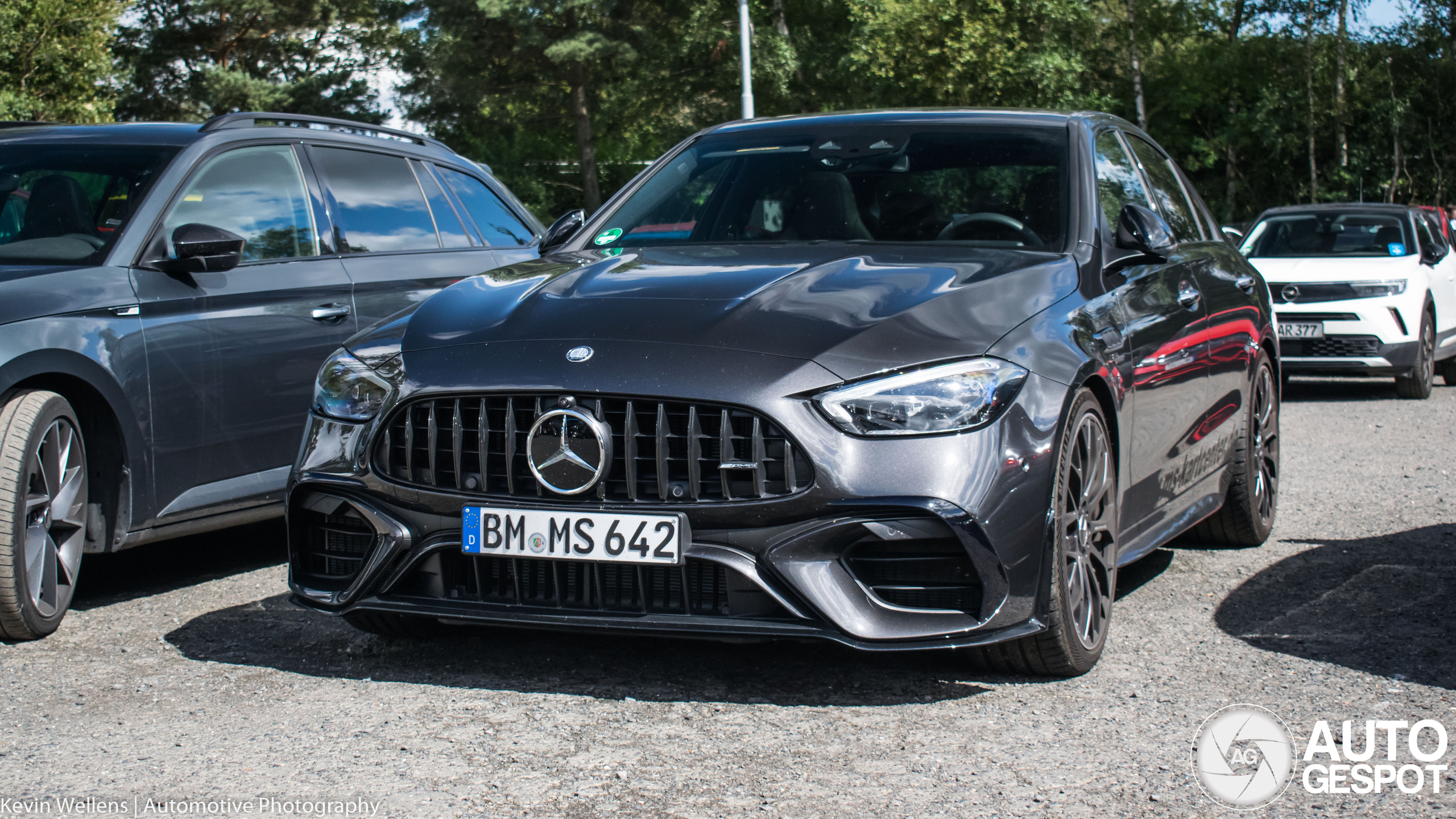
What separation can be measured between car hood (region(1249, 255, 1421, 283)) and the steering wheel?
28.4ft

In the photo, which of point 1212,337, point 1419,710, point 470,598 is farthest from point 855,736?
point 1212,337

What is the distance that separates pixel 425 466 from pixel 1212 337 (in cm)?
300

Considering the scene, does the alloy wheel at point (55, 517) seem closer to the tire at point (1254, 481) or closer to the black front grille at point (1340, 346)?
the tire at point (1254, 481)

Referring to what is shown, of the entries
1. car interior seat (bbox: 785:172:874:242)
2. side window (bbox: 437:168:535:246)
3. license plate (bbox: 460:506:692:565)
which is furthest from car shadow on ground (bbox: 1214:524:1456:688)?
side window (bbox: 437:168:535:246)

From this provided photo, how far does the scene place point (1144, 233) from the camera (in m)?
4.68

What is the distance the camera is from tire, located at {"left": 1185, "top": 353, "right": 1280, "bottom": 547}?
5977mm

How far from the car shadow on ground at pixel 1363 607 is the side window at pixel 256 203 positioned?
12.2 ft

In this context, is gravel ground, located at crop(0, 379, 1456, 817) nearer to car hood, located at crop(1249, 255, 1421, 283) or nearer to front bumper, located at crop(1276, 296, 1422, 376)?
front bumper, located at crop(1276, 296, 1422, 376)

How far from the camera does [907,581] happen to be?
3.64 m

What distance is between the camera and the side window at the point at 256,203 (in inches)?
223

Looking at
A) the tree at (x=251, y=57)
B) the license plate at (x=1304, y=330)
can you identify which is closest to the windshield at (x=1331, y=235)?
the license plate at (x=1304, y=330)

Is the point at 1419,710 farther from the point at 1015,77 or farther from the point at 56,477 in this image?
the point at 1015,77

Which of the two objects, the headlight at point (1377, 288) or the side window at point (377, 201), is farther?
the headlight at point (1377, 288)

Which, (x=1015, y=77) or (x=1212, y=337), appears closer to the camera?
(x=1212, y=337)
